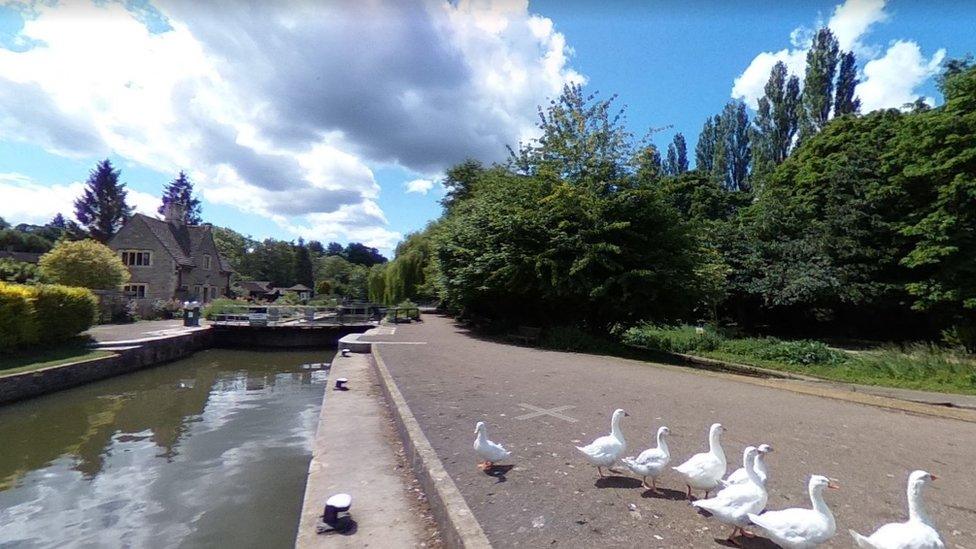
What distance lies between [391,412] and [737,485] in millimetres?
5689

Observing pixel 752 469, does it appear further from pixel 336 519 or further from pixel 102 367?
pixel 102 367

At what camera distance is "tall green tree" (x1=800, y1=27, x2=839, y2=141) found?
3800 centimetres

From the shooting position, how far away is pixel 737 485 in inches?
138

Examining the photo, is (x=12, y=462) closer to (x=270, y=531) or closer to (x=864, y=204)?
(x=270, y=531)

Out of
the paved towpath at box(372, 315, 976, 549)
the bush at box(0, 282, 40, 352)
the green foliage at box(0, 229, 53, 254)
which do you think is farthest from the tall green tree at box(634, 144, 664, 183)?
the green foliage at box(0, 229, 53, 254)

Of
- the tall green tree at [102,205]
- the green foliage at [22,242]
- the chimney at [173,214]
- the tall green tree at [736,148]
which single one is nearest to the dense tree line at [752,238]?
the tall green tree at [736,148]

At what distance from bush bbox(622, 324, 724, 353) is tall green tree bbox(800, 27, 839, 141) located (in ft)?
83.0

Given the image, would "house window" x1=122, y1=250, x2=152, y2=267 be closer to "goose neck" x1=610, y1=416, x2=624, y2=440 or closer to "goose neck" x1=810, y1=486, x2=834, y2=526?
"goose neck" x1=610, y1=416, x2=624, y2=440

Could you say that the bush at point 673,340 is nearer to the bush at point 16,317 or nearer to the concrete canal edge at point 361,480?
the concrete canal edge at point 361,480

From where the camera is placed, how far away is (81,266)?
26797 mm

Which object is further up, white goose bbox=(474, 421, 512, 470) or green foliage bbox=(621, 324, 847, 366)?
white goose bbox=(474, 421, 512, 470)

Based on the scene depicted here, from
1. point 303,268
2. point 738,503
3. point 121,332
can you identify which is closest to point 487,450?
point 738,503

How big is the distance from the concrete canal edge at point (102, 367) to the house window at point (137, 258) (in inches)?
744

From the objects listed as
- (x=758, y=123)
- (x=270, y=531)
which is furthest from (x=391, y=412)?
(x=758, y=123)
